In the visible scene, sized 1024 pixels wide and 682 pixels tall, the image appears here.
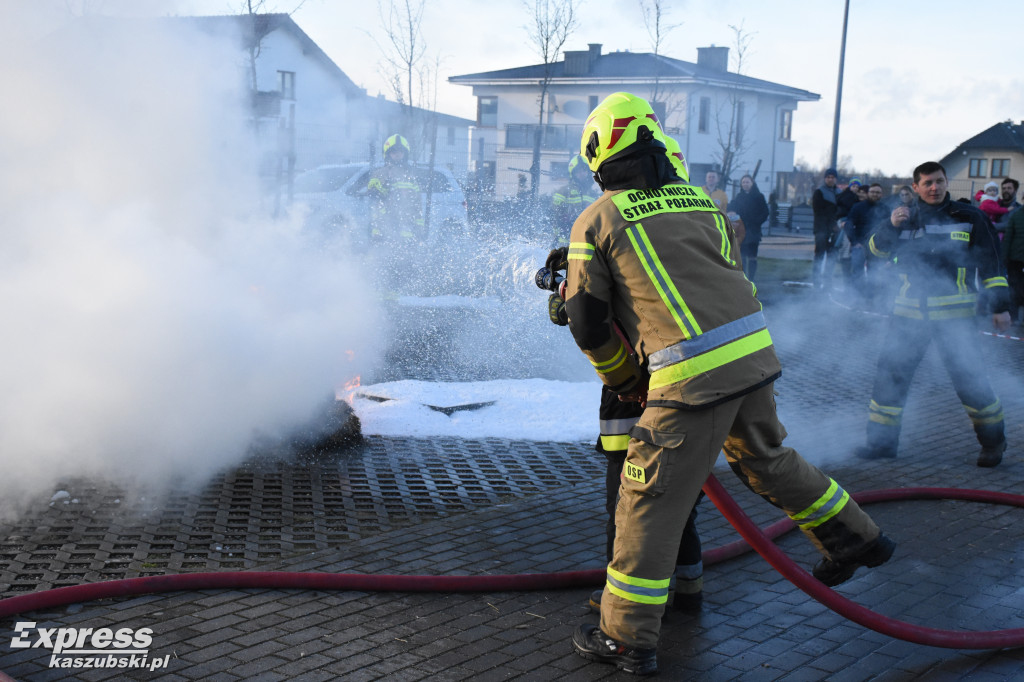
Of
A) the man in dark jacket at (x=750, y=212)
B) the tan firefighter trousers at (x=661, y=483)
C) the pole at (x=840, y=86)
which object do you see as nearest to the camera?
the tan firefighter trousers at (x=661, y=483)

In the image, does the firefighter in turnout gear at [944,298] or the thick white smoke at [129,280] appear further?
the firefighter in turnout gear at [944,298]

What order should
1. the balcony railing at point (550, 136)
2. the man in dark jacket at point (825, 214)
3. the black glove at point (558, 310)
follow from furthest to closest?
the balcony railing at point (550, 136), the man in dark jacket at point (825, 214), the black glove at point (558, 310)

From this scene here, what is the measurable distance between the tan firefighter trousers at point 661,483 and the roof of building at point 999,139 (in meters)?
44.6

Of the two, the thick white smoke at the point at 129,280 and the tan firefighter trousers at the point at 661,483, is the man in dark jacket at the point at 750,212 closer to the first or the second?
the thick white smoke at the point at 129,280

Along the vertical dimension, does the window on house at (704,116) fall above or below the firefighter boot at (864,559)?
above

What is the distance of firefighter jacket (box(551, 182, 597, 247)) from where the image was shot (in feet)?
38.2

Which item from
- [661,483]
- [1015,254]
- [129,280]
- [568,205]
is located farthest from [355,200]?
[661,483]

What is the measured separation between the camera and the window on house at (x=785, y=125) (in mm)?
43125

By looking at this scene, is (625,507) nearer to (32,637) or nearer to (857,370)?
(32,637)

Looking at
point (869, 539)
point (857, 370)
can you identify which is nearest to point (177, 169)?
point (869, 539)

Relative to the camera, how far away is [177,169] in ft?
18.7

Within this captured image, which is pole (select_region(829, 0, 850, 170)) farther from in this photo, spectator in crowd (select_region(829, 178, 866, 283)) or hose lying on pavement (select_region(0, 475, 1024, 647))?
hose lying on pavement (select_region(0, 475, 1024, 647))

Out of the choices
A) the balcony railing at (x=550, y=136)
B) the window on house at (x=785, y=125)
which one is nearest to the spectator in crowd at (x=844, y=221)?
the balcony railing at (x=550, y=136)

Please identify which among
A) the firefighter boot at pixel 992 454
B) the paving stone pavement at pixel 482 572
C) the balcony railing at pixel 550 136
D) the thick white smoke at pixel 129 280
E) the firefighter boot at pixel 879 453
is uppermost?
the balcony railing at pixel 550 136
